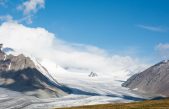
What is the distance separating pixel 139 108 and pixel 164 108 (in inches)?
220

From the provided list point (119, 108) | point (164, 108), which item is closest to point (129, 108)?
point (119, 108)

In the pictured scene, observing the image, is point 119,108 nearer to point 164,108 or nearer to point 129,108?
point 129,108

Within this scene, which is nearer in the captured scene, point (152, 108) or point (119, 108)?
point (152, 108)

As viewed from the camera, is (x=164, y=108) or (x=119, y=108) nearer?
(x=164, y=108)

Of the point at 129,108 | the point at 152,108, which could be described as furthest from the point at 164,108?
the point at 129,108

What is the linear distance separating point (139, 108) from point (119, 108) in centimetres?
563

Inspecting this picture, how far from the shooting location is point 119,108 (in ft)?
295

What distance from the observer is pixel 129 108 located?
89062mm

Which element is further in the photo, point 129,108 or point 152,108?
point 129,108

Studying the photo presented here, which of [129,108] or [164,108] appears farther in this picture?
[129,108]

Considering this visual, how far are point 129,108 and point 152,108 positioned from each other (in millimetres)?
6914

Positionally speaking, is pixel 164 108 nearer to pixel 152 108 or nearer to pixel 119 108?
pixel 152 108

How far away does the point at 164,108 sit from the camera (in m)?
82.3

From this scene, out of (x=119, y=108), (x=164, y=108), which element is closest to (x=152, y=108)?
(x=164, y=108)
